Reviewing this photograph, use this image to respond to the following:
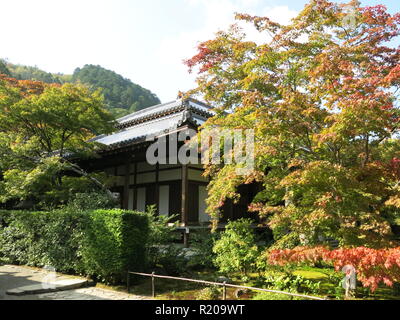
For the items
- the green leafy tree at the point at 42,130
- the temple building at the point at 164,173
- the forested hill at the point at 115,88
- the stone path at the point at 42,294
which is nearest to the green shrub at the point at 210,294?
the stone path at the point at 42,294

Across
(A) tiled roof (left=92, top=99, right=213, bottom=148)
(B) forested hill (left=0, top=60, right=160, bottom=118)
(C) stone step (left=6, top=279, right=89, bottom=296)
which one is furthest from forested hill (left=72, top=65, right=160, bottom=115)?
(C) stone step (left=6, top=279, right=89, bottom=296)

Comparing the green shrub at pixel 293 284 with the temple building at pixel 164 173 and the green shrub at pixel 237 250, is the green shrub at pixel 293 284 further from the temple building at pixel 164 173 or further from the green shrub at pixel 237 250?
the temple building at pixel 164 173

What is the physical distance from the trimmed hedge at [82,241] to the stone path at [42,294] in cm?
42

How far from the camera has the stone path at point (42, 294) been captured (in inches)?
282

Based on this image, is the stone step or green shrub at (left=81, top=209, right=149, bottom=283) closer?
the stone step

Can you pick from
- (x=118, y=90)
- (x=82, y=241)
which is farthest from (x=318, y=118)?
(x=118, y=90)

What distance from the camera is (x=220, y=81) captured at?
952 centimetres

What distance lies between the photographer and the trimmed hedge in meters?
8.03

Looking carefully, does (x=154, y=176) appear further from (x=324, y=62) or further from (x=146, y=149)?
(x=324, y=62)

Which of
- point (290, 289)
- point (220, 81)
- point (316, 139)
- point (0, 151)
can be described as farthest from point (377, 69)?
point (0, 151)

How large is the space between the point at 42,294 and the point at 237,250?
4.56 metres

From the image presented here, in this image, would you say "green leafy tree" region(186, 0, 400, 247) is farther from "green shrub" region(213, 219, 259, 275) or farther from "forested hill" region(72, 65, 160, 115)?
"forested hill" region(72, 65, 160, 115)

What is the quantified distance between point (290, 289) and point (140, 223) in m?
3.83

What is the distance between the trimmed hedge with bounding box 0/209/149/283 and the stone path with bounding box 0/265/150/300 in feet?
1.39
